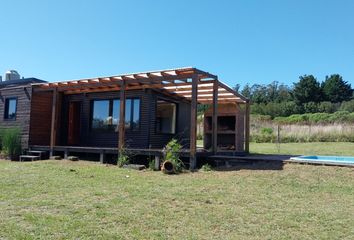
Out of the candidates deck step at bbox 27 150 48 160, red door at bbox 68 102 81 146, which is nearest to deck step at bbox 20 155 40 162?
deck step at bbox 27 150 48 160

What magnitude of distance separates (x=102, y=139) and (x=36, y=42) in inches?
181

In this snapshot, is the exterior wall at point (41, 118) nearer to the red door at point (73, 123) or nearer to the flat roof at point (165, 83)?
the flat roof at point (165, 83)

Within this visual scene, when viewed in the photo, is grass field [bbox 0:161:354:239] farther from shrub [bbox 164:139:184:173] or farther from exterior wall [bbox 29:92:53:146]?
exterior wall [bbox 29:92:53:146]

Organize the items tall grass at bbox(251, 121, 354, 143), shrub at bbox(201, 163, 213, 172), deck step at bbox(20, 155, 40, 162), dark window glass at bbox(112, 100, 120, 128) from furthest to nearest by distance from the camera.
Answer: tall grass at bbox(251, 121, 354, 143)
dark window glass at bbox(112, 100, 120, 128)
deck step at bbox(20, 155, 40, 162)
shrub at bbox(201, 163, 213, 172)

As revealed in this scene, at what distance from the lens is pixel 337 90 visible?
4819 cm

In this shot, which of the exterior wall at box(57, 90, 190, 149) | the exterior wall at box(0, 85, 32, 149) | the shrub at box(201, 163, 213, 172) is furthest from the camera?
the exterior wall at box(0, 85, 32, 149)

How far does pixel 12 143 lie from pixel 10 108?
2.36 meters

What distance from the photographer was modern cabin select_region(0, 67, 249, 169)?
42.6 ft

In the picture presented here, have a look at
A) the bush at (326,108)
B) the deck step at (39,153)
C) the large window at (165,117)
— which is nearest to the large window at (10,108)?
the deck step at (39,153)

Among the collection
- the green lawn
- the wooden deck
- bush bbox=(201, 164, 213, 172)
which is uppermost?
the green lawn

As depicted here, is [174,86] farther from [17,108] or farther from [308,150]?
[308,150]

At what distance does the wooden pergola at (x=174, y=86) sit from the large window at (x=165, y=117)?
48cm

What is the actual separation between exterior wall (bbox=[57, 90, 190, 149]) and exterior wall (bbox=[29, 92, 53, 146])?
2.32ft

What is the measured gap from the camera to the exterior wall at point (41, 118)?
46.3ft
